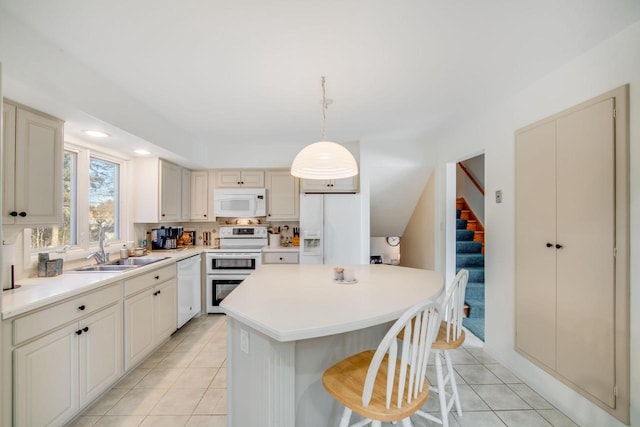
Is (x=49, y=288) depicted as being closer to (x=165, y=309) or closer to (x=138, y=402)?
(x=138, y=402)

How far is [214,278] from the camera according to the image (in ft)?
11.9

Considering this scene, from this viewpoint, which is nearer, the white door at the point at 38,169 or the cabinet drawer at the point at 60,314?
the cabinet drawer at the point at 60,314

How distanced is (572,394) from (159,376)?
9.91ft

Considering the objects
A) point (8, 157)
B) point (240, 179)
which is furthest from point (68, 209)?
point (240, 179)

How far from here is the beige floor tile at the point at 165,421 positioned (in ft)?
5.73

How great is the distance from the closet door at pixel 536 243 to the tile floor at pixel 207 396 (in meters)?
0.33

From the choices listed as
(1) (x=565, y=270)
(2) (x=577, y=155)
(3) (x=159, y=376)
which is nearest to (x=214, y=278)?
(3) (x=159, y=376)

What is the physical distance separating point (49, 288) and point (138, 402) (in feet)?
3.27

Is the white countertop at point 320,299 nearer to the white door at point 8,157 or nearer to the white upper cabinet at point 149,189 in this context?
the white door at point 8,157

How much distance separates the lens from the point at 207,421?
5.82ft

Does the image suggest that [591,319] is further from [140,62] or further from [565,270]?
[140,62]

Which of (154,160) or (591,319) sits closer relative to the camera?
(591,319)

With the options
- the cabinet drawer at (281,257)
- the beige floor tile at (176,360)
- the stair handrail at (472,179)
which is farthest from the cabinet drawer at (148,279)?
the stair handrail at (472,179)

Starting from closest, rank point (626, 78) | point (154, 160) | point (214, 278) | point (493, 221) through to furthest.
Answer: point (626, 78)
point (493, 221)
point (154, 160)
point (214, 278)
